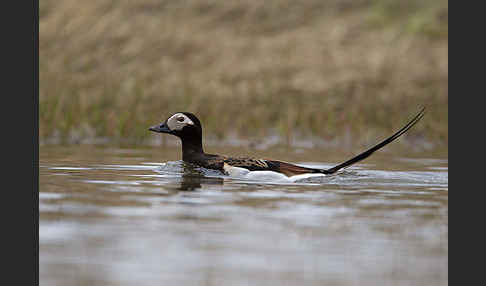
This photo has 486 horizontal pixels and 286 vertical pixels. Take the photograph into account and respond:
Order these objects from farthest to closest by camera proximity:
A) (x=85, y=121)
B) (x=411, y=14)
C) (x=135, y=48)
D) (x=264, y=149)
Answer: (x=411, y=14), (x=135, y=48), (x=85, y=121), (x=264, y=149)

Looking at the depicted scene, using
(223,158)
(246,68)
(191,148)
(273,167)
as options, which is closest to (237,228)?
(273,167)

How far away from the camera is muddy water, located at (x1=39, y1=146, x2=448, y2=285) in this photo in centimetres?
541

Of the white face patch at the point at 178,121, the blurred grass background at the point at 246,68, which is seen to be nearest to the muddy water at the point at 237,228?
the white face patch at the point at 178,121

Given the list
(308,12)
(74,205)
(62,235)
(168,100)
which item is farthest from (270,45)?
(62,235)

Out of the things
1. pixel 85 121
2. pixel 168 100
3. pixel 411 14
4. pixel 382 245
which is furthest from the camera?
pixel 411 14

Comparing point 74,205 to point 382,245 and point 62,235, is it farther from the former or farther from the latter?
point 382,245

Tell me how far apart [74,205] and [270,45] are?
47.9 feet

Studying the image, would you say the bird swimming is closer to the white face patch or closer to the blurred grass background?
the white face patch

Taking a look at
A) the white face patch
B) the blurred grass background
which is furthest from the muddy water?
the blurred grass background

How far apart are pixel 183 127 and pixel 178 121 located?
11 centimetres

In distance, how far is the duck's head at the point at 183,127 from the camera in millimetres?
11742

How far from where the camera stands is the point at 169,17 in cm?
2417

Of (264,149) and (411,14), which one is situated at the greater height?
(411,14)

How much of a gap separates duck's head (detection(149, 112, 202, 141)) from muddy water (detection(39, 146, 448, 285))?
1.49ft
